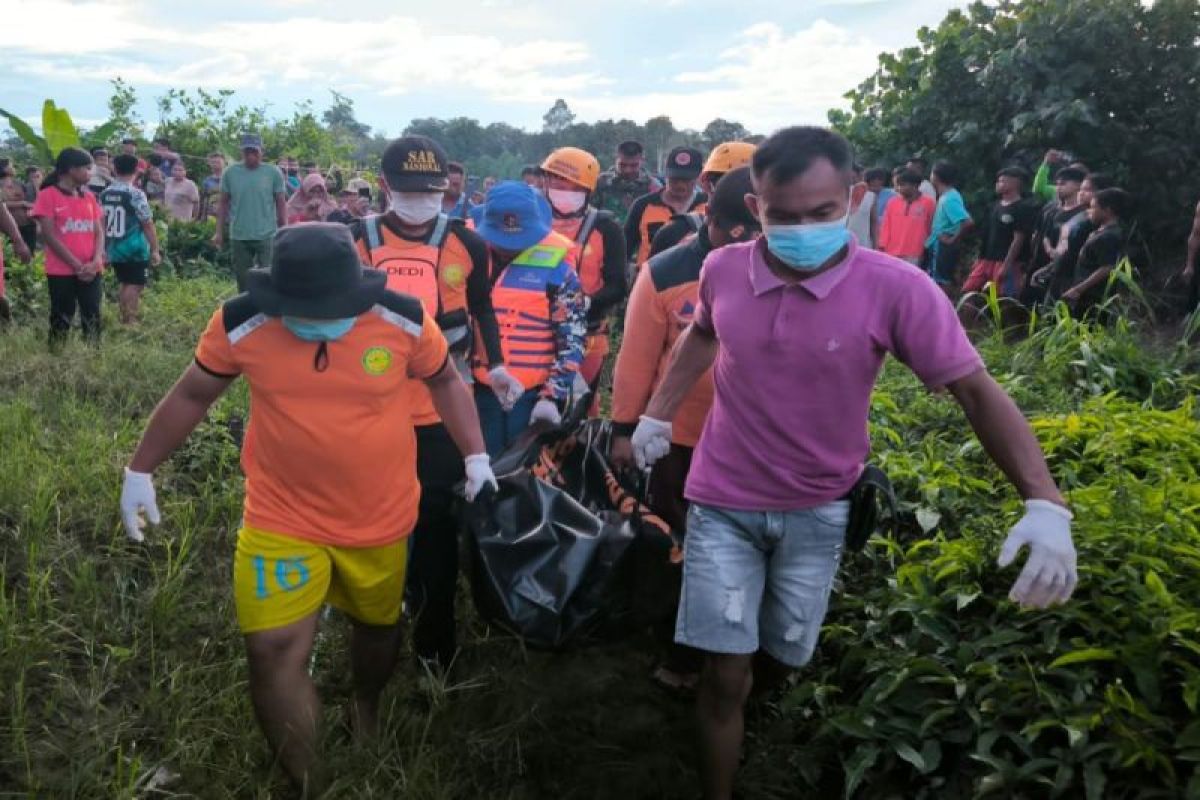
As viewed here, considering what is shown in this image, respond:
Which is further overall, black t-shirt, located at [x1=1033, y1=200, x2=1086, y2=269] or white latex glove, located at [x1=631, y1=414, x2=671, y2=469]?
black t-shirt, located at [x1=1033, y1=200, x2=1086, y2=269]

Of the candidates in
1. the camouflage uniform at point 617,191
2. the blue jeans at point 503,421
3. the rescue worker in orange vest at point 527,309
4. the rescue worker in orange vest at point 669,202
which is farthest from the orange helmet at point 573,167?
the camouflage uniform at point 617,191

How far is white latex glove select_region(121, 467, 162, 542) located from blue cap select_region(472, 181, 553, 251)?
1830mm

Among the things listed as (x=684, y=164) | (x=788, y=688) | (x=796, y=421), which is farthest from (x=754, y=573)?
(x=684, y=164)

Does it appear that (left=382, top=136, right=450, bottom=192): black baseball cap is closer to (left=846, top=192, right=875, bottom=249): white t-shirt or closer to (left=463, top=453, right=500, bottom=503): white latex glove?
(left=463, top=453, right=500, bottom=503): white latex glove

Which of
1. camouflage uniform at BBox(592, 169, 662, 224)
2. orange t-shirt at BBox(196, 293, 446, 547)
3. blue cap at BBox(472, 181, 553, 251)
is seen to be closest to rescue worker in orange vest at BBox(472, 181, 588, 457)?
blue cap at BBox(472, 181, 553, 251)

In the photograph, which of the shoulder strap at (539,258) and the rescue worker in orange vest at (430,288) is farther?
the shoulder strap at (539,258)

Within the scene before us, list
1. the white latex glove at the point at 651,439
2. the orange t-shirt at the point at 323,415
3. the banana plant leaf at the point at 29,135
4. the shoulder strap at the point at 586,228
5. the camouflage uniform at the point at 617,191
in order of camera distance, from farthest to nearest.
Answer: the banana plant leaf at the point at 29,135, the camouflage uniform at the point at 617,191, the shoulder strap at the point at 586,228, the white latex glove at the point at 651,439, the orange t-shirt at the point at 323,415

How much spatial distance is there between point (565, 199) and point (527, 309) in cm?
135

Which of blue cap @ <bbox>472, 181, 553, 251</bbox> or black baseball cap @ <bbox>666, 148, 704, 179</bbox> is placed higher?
black baseball cap @ <bbox>666, 148, 704, 179</bbox>

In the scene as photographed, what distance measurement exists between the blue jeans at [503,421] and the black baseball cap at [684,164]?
8.21ft

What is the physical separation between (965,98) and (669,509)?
9.55 meters

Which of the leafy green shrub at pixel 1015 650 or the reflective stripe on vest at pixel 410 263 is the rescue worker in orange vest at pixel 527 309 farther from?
the leafy green shrub at pixel 1015 650

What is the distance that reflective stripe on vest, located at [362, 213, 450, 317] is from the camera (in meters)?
3.53

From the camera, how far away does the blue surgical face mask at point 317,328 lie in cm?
266
